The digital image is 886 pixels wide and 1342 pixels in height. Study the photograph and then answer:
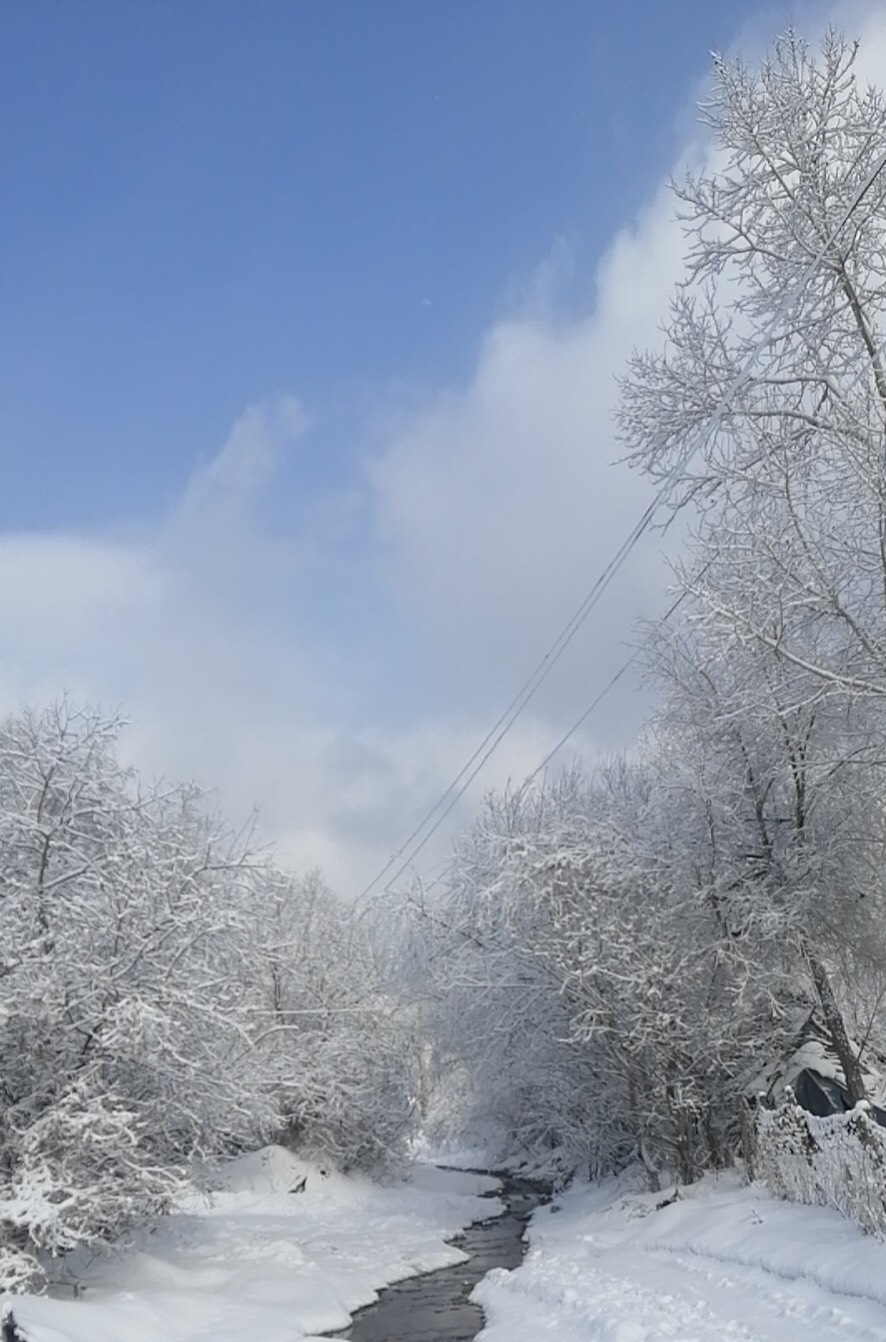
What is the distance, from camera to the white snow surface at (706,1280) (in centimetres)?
840

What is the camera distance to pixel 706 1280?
35.9 feet

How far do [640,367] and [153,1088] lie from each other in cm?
1055

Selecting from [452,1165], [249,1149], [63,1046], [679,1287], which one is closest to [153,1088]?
[63,1046]

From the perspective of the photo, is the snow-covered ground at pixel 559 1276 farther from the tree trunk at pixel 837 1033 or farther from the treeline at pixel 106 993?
the tree trunk at pixel 837 1033

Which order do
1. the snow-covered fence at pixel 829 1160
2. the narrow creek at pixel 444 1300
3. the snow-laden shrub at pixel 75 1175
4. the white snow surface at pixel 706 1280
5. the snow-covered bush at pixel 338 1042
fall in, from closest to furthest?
the white snow surface at pixel 706 1280 → the snow-covered fence at pixel 829 1160 → the snow-laden shrub at pixel 75 1175 → the narrow creek at pixel 444 1300 → the snow-covered bush at pixel 338 1042

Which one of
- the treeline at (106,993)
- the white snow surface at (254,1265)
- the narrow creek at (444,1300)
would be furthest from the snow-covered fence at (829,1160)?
the treeline at (106,993)

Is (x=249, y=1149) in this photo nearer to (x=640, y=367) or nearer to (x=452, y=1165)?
(x=452, y=1165)

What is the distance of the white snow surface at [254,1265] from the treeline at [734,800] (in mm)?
4303

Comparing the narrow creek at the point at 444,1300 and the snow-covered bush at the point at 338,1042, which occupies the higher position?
the snow-covered bush at the point at 338,1042

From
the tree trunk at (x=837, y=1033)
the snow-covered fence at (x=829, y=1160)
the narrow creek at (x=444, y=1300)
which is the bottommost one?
the narrow creek at (x=444, y=1300)

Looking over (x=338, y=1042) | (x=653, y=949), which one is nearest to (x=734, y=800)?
(x=653, y=949)

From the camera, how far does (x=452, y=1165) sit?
4062cm

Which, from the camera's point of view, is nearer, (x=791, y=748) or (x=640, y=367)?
(x=640, y=367)

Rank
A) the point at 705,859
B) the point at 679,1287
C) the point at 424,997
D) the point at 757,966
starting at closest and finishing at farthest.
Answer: the point at 679,1287, the point at 757,966, the point at 705,859, the point at 424,997
